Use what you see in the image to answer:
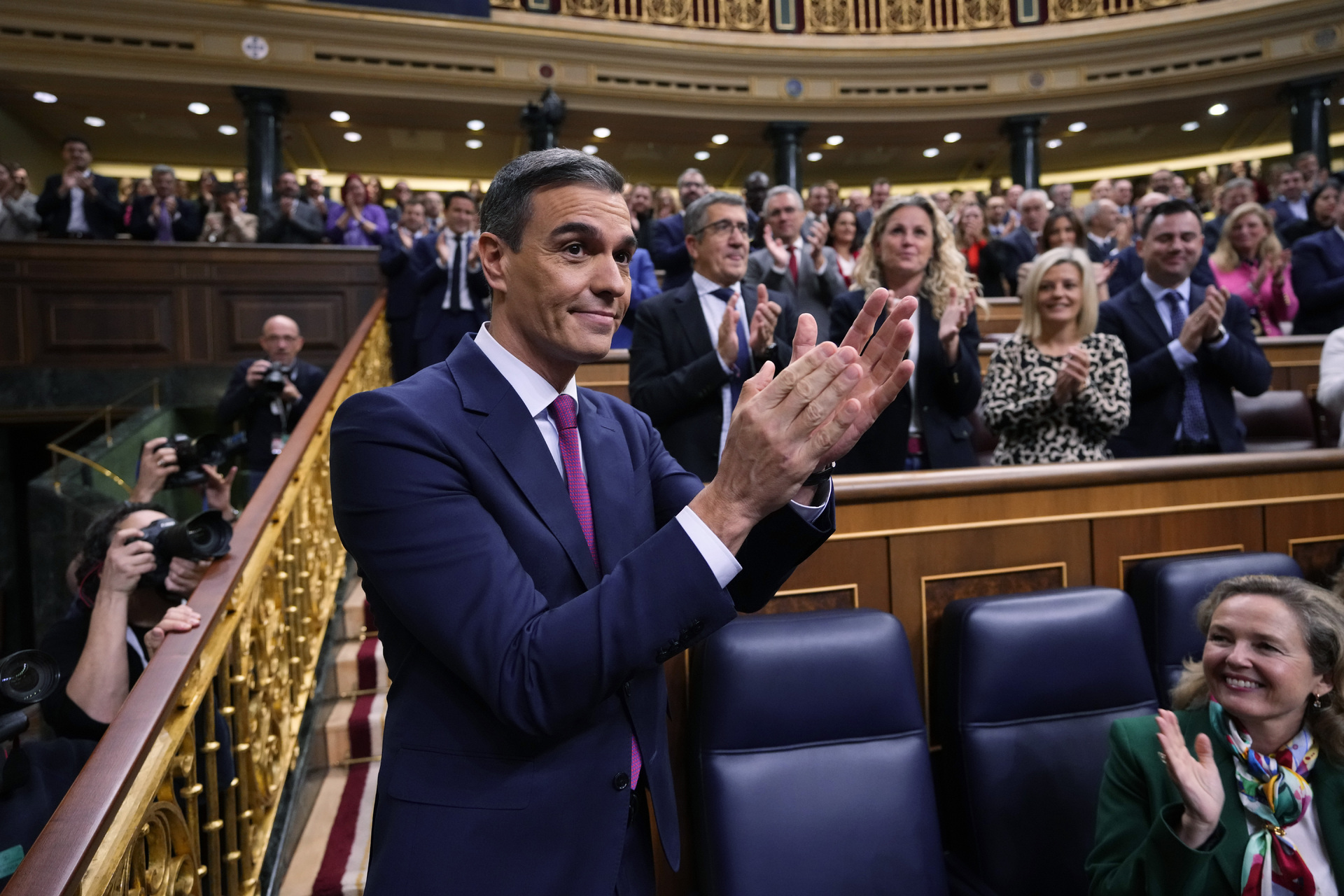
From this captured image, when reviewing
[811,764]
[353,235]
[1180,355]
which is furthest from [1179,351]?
[353,235]

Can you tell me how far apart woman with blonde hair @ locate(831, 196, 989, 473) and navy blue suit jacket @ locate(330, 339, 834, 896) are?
147cm

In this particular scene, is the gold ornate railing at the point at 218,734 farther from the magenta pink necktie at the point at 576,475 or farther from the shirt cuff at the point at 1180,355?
the shirt cuff at the point at 1180,355

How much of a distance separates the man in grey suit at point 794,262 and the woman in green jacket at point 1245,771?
1980 millimetres

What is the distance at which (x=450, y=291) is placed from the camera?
177 inches

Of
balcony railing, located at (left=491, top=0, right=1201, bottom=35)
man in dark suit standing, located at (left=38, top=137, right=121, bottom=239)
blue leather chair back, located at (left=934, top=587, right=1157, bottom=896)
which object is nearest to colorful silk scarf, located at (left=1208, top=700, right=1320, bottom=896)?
blue leather chair back, located at (left=934, top=587, right=1157, bottom=896)

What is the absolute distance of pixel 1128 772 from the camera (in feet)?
4.55

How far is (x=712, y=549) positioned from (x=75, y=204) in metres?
6.56

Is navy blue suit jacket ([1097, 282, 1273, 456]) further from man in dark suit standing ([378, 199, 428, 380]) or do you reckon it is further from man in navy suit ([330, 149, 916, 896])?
man in dark suit standing ([378, 199, 428, 380])

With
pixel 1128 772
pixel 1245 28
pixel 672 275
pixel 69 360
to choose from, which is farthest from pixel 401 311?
pixel 1245 28

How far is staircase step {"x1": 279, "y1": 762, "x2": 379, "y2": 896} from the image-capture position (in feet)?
5.82

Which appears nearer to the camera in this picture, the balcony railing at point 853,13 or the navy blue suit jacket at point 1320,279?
the navy blue suit jacket at point 1320,279

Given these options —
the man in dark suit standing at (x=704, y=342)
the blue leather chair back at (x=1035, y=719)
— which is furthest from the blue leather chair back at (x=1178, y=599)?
the man in dark suit standing at (x=704, y=342)

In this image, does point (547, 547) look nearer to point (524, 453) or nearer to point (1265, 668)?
point (524, 453)

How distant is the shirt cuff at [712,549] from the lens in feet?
2.34
